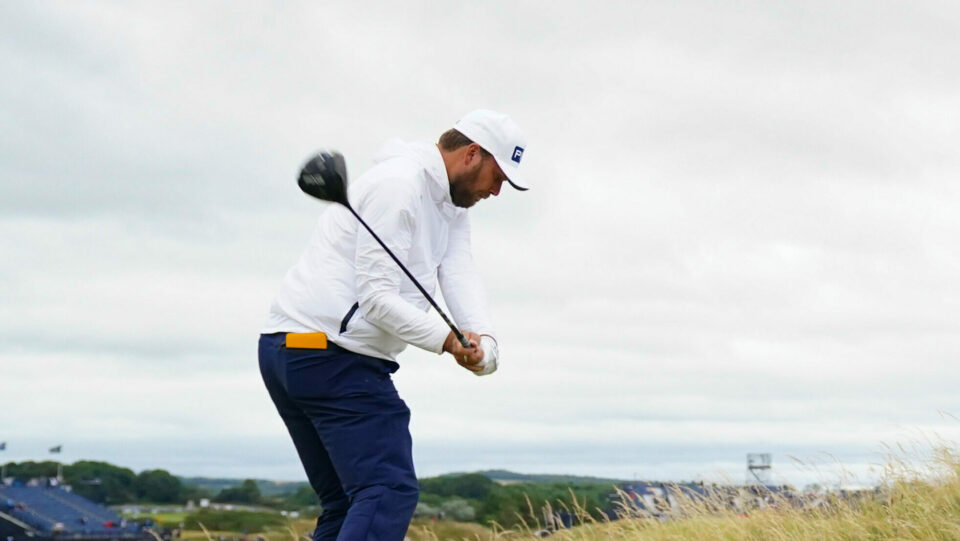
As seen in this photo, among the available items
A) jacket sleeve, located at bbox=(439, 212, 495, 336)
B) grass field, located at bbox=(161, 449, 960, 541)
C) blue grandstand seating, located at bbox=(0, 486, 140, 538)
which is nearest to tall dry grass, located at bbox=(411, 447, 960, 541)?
grass field, located at bbox=(161, 449, 960, 541)

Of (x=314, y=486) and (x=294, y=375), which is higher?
(x=294, y=375)

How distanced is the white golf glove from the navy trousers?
37cm

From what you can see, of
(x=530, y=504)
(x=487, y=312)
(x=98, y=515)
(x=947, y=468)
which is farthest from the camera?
(x=98, y=515)

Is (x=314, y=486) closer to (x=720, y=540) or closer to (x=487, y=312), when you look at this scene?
(x=487, y=312)

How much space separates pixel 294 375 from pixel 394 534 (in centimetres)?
77

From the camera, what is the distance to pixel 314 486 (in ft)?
15.4

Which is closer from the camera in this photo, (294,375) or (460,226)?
(294,375)

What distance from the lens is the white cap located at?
438cm

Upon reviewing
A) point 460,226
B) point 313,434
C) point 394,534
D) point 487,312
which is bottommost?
point 394,534

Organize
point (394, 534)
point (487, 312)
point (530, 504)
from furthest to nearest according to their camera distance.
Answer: point (530, 504), point (487, 312), point (394, 534)

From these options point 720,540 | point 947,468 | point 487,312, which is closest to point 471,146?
point 487,312

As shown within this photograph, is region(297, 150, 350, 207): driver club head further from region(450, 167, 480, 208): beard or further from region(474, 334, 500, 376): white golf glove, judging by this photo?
region(474, 334, 500, 376): white golf glove

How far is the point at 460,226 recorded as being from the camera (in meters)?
4.84

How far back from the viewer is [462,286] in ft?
15.8
